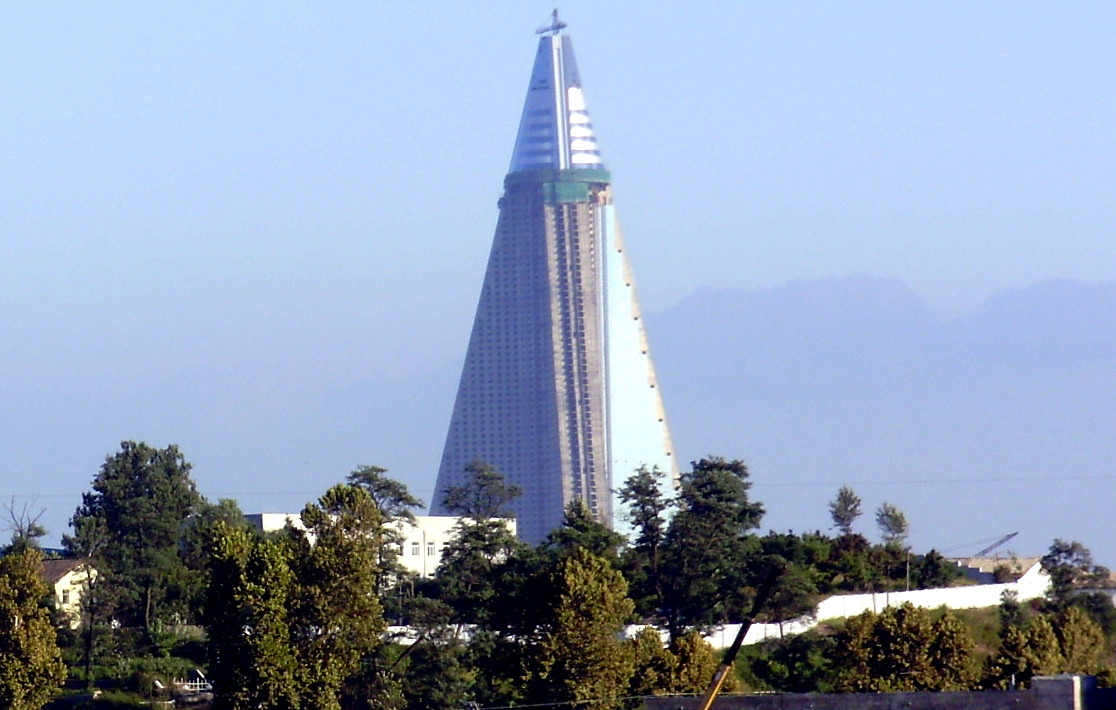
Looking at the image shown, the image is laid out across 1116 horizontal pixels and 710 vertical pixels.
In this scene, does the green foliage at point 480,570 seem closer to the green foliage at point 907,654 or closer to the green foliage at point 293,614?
the green foliage at point 293,614

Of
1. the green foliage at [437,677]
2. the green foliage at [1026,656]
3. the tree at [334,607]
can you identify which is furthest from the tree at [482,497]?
the green foliage at [1026,656]

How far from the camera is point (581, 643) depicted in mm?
61562

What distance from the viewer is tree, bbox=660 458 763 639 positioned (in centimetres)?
8256

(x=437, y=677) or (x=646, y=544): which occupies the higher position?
(x=646, y=544)

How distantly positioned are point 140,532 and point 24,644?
24.0 meters

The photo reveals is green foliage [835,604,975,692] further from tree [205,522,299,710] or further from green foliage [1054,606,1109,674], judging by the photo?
tree [205,522,299,710]

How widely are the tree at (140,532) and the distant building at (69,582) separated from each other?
2.66 feet

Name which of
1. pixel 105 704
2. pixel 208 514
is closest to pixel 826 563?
pixel 208 514

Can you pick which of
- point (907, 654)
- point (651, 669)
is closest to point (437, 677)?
point (651, 669)

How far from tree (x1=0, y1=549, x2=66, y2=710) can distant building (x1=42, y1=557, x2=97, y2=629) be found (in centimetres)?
1048

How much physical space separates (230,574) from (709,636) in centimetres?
2490

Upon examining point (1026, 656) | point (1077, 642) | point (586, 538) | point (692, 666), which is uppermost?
point (586, 538)

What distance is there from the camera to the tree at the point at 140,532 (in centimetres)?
8406

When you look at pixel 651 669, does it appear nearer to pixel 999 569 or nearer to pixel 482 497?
pixel 482 497
